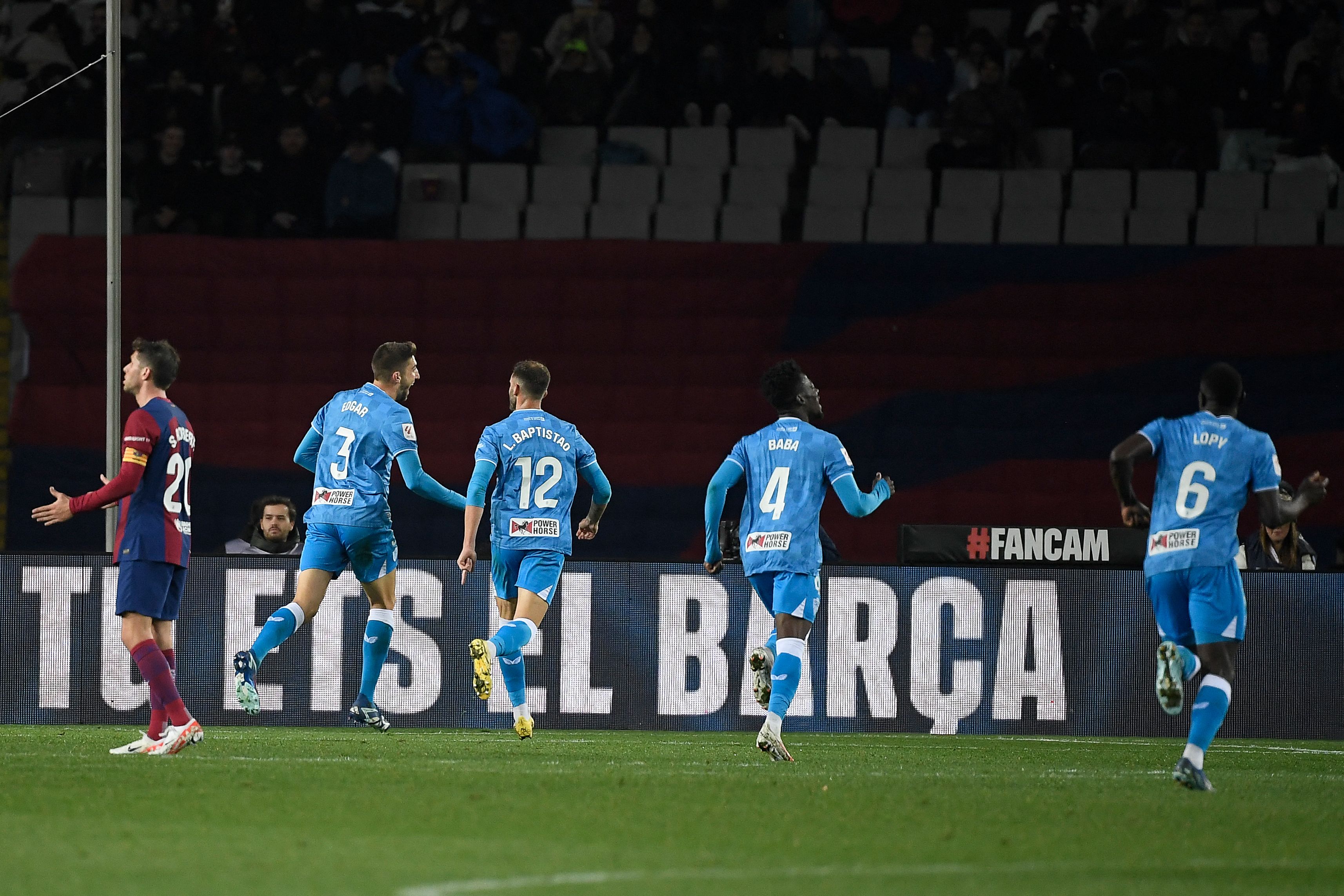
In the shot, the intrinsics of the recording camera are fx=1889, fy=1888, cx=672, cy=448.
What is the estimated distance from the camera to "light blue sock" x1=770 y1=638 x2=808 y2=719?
30.0 ft

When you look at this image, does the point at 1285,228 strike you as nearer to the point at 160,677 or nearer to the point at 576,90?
the point at 576,90

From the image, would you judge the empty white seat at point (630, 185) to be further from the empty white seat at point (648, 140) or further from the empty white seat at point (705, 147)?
the empty white seat at point (705, 147)

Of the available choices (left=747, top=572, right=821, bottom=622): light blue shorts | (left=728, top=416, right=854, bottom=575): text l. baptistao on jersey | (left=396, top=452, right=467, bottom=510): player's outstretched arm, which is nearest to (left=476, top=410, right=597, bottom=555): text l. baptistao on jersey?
(left=396, top=452, right=467, bottom=510): player's outstretched arm

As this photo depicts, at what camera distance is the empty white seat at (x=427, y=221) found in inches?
746

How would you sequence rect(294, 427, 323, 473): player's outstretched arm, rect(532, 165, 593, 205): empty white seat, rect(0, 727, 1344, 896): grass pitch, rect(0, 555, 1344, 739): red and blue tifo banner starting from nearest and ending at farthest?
rect(0, 727, 1344, 896): grass pitch → rect(294, 427, 323, 473): player's outstretched arm → rect(0, 555, 1344, 739): red and blue tifo banner → rect(532, 165, 593, 205): empty white seat

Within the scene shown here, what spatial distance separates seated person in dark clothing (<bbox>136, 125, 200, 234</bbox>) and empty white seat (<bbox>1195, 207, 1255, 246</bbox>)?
386 inches

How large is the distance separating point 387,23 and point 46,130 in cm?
371

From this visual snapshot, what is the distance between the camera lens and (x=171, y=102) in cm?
1914

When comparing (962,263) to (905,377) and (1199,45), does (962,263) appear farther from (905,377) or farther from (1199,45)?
(1199,45)

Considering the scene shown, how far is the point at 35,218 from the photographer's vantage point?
60.8ft

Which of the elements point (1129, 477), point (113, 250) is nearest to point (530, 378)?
point (1129, 477)

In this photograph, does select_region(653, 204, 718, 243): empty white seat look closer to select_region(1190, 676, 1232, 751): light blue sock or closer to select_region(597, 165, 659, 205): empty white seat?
select_region(597, 165, 659, 205): empty white seat

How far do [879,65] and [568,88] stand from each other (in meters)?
3.35

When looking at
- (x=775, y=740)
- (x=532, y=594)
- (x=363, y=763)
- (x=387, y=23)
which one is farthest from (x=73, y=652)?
(x=387, y=23)
